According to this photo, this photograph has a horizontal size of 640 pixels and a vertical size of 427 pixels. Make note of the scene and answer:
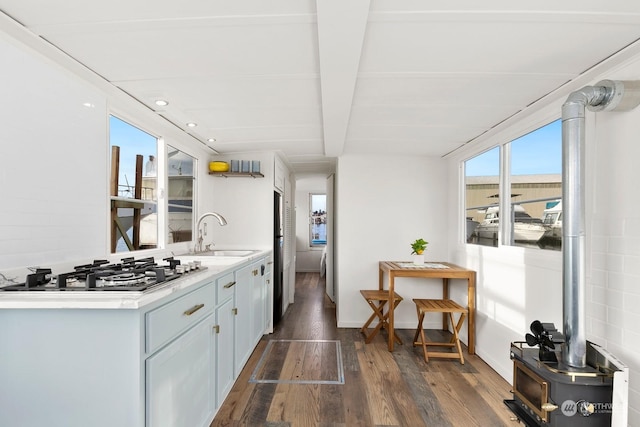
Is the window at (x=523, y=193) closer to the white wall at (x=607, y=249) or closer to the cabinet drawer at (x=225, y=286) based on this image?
the white wall at (x=607, y=249)

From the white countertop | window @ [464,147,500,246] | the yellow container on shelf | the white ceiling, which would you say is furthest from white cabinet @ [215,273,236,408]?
window @ [464,147,500,246]

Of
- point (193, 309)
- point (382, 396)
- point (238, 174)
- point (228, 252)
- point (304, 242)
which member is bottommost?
point (382, 396)

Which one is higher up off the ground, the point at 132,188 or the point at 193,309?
the point at 132,188

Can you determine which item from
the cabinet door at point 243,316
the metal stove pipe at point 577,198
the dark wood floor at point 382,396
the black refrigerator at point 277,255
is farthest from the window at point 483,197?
the cabinet door at point 243,316

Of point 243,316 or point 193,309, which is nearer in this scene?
point 193,309

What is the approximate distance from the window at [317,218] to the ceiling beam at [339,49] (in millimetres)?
6208

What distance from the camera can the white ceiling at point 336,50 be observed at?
4.39 ft

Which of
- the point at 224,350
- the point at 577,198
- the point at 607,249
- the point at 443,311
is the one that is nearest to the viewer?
the point at 577,198

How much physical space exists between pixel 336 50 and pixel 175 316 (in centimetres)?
147

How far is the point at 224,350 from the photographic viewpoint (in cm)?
228

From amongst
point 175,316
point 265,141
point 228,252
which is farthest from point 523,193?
point 228,252

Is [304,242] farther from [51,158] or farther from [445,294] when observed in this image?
[51,158]

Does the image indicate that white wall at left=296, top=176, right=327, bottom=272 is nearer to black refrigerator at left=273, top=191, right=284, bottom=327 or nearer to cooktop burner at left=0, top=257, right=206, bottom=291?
black refrigerator at left=273, top=191, right=284, bottom=327

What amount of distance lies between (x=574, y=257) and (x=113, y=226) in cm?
290
